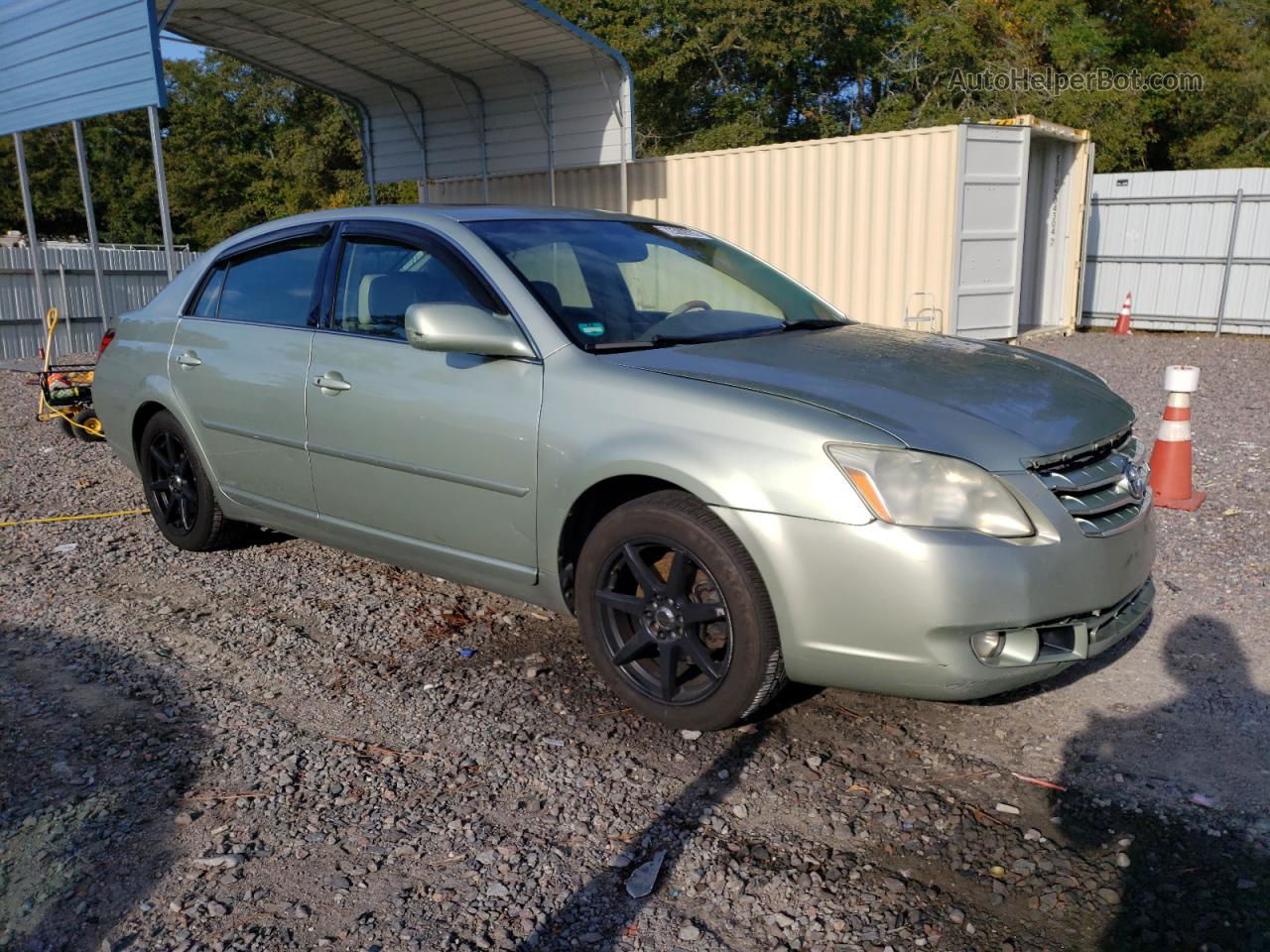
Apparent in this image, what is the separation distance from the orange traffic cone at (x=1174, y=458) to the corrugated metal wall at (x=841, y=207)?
6960mm

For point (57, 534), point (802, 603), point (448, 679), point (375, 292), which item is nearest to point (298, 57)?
point (57, 534)

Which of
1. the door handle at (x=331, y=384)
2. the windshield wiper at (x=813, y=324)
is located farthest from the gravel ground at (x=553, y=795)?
the windshield wiper at (x=813, y=324)

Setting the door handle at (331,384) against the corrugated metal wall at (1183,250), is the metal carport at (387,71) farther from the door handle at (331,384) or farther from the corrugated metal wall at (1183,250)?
the corrugated metal wall at (1183,250)

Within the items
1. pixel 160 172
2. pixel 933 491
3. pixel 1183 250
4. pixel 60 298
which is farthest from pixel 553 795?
pixel 60 298

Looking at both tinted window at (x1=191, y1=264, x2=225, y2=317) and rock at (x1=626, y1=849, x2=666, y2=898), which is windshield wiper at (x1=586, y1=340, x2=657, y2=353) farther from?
tinted window at (x1=191, y1=264, x2=225, y2=317)

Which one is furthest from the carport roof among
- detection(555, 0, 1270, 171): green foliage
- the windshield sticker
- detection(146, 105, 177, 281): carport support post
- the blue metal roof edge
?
detection(555, 0, 1270, 171): green foliage

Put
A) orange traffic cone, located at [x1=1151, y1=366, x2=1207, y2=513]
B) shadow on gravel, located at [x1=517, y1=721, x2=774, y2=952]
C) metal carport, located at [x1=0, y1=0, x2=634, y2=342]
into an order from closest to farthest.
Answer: shadow on gravel, located at [x1=517, y1=721, x2=774, y2=952], orange traffic cone, located at [x1=1151, y1=366, x2=1207, y2=513], metal carport, located at [x1=0, y1=0, x2=634, y2=342]

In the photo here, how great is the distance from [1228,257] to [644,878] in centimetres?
1605

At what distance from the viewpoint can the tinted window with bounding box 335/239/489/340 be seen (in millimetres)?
4020

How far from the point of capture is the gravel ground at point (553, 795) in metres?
2.51

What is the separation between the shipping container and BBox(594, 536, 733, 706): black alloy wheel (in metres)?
10.2

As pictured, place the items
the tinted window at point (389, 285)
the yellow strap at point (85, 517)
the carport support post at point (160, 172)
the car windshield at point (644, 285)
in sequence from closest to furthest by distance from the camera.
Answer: the car windshield at point (644, 285) → the tinted window at point (389, 285) → the yellow strap at point (85, 517) → the carport support post at point (160, 172)

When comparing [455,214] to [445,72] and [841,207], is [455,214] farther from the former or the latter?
[445,72]

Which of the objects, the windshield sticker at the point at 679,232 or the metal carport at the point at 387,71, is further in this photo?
the metal carport at the point at 387,71
